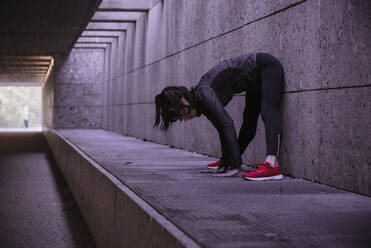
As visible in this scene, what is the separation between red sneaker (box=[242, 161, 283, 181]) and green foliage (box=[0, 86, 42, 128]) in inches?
2757

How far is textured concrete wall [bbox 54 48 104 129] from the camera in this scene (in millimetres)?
23797

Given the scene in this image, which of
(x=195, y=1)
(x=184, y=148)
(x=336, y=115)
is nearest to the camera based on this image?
(x=336, y=115)

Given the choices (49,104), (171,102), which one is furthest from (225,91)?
(49,104)

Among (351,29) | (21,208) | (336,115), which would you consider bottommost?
(21,208)

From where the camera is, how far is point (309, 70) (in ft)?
17.8

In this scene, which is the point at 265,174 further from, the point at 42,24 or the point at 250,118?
the point at 42,24

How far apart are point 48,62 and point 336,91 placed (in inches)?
990

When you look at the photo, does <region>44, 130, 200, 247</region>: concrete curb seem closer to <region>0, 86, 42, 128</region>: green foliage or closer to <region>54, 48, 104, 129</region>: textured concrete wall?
<region>54, 48, 104, 129</region>: textured concrete wall

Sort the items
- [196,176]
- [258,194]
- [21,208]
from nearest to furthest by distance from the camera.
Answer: [258,194]
[196,176]
[21,208]

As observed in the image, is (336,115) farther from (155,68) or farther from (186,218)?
(155,68)

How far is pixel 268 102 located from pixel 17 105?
7323cm

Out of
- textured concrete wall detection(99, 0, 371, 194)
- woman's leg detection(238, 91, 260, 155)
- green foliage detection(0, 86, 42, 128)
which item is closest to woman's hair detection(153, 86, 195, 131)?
woman's leg detection(238, 91, 260, 155)

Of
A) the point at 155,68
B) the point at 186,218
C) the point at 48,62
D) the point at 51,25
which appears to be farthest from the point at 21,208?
the point at 48,62

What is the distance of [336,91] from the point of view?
16.1ft
